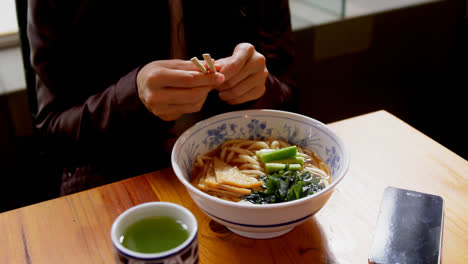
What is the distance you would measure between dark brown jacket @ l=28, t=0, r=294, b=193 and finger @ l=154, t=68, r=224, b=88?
0.28 meters

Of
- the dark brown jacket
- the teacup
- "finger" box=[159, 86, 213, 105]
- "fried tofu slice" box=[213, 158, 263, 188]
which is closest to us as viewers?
the teacup

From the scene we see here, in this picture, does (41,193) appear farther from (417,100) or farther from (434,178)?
(417,100)

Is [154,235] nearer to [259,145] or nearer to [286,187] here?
[286,187]

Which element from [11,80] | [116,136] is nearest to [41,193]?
[11,80]

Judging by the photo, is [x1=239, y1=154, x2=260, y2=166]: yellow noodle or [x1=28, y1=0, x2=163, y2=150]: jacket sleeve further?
[x1=28, y1=0, x2=163, y2=150]: jacket sleeve

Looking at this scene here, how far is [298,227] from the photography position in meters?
1.04

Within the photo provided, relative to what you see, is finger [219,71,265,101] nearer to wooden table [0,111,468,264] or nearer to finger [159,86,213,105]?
finger [159,86,213,105]

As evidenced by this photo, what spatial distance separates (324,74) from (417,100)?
0.95m

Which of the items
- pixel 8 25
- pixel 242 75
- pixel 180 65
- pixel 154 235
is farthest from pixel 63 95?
pixel 8 25

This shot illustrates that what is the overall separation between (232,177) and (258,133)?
0.26 m

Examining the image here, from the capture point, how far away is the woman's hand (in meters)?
1.23

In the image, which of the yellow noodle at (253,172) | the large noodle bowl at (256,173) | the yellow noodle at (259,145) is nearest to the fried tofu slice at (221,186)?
the large noodle bowl at (256,173)

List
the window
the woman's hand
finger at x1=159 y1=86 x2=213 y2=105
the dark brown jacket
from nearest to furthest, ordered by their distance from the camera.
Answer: finger at x1=159 y1=86 x2=213 y2=105
the woman's hand
the dark brown jacket
the window

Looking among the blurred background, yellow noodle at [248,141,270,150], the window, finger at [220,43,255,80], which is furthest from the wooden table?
the window
